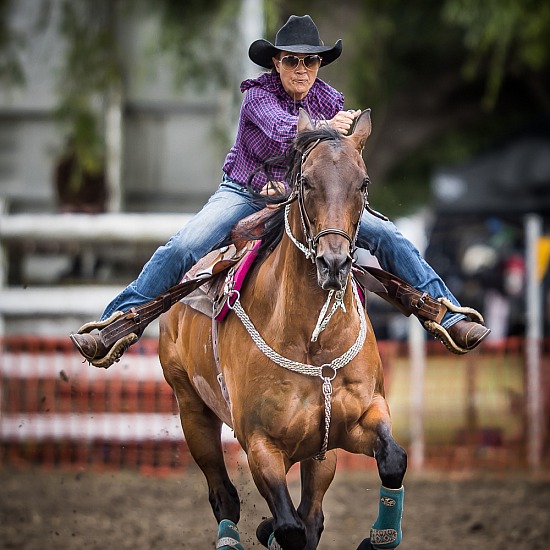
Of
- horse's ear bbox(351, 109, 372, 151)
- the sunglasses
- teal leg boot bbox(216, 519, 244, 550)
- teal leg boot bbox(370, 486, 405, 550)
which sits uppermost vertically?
the sunglasses

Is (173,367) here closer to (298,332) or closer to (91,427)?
(298,332)

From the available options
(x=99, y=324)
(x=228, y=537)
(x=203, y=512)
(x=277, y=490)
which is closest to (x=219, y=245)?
(x=99, y=324)

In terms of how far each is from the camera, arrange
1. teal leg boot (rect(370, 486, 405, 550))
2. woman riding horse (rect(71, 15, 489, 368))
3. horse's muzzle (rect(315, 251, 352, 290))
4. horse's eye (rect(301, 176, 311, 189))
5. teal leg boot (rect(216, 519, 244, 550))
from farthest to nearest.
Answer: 1. teal leg boot (rect(216, 519, 244, 550))
2. woman riding horse (rect(71, 15, 489, 368))
3. teal leg boot (rect(370, 486, 405, 550))
4. horse's eye (rect(301, 176, 311, 189))
5. horse's muzzle (rect(315, 251, 352, 290))

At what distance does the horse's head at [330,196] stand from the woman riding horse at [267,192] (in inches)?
16.9

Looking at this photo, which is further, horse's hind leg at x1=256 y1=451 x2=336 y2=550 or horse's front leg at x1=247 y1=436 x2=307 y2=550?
horse's hind leg at x1=256 y1=451 x2=336 y2=550

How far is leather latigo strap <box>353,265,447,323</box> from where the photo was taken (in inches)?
224

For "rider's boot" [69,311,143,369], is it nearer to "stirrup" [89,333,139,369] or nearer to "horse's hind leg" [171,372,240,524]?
"stirrup" [89,333,139,369]

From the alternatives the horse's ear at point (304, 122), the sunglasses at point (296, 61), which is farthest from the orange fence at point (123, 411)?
the horse's ear at point (304, 122)

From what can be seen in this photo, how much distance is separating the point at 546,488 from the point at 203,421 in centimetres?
487

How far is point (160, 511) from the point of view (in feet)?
30.9

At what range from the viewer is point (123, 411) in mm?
10859

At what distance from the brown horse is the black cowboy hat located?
551 millimetres

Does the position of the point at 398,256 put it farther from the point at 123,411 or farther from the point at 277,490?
the point at 123,411

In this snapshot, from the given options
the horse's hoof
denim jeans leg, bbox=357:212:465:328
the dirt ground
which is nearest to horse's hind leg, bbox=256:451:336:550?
the horse's hoof
